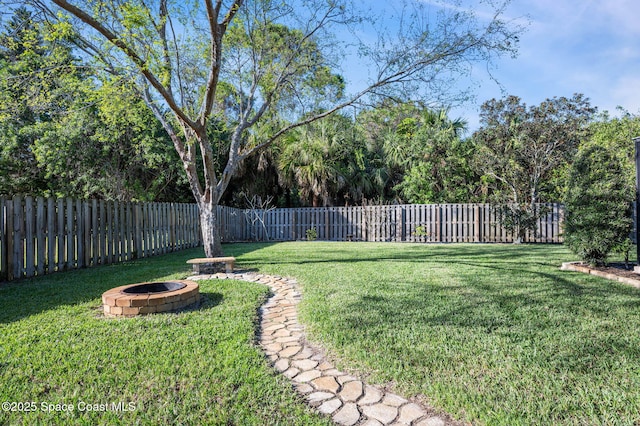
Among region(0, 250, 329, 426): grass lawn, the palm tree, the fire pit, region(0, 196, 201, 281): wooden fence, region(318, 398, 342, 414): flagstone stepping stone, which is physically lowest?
region(318, 398, 342, 414): flagstone stepping stone

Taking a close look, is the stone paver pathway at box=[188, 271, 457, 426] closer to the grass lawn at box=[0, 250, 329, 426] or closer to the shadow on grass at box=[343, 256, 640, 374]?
the grass lawn at box=[0, 250, 329, 426]

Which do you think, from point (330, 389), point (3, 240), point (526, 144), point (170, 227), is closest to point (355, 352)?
point (330, 389)

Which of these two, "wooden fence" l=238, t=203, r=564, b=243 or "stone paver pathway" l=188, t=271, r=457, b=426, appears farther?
"wooden fence" l=238, t=203, r=564, b=243

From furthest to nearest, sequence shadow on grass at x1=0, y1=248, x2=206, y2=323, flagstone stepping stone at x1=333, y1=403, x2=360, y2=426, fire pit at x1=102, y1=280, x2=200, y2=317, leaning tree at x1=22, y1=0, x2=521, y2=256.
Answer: leaning tree at x1=22, y1=0, x2=521, y2=256 → shadow on grass at x1=0, y1=248, x2=206, y2=323 → fire pit at x1=102, y1=280, x2=200, y2=317 → flagstone stepping stone at x1=333, y1=403, x2=360, y2=426

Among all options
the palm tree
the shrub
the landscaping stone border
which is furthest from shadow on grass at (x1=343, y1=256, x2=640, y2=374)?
the palm tree

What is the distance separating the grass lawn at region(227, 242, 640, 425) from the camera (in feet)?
6.36

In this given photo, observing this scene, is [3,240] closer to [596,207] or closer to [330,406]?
[330,406]

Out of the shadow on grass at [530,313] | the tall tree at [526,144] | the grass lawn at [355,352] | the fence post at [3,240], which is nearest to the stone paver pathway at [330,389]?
the grass lawn at [355,352]

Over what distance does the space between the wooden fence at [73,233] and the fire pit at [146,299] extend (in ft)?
8.74

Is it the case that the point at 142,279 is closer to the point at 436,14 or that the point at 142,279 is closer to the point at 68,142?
the point at 436,14

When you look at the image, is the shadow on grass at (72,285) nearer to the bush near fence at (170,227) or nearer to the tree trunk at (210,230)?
the bush near fence at (170,227)

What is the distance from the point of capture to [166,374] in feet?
7.52

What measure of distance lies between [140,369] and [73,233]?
504 cm

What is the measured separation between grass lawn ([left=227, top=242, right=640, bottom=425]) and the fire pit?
1.26m
